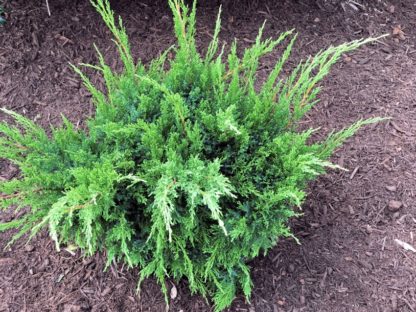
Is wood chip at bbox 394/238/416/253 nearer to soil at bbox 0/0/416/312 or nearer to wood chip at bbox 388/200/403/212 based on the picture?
soil at bbox 0/0/416/312

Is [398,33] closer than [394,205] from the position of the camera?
No

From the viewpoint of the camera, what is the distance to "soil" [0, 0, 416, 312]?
10.5 feet

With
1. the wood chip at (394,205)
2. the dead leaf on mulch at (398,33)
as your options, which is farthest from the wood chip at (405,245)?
the dead leaf on mulch at (398,33)

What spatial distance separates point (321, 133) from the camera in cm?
400

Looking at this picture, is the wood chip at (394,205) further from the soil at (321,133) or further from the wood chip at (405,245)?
the wood chip at (405,245)

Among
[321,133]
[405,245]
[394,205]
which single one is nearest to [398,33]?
[321,133]

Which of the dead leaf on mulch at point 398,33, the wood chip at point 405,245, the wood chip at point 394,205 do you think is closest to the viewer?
the wood chip at point 405,245

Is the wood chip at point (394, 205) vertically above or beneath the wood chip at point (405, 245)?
above

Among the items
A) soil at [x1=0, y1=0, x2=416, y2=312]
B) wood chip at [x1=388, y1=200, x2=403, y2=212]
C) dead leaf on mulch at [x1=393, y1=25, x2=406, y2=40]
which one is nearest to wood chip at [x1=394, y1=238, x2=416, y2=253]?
soil at [x1=0, y1=0, x2=416, y2=312]

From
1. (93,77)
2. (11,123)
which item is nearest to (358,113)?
(93,77)

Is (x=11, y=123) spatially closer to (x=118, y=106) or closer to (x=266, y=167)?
Answer: (x=118, y=106)

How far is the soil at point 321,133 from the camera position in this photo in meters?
3.20

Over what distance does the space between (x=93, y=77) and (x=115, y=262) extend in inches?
74.9

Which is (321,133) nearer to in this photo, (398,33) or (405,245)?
(405,245)
